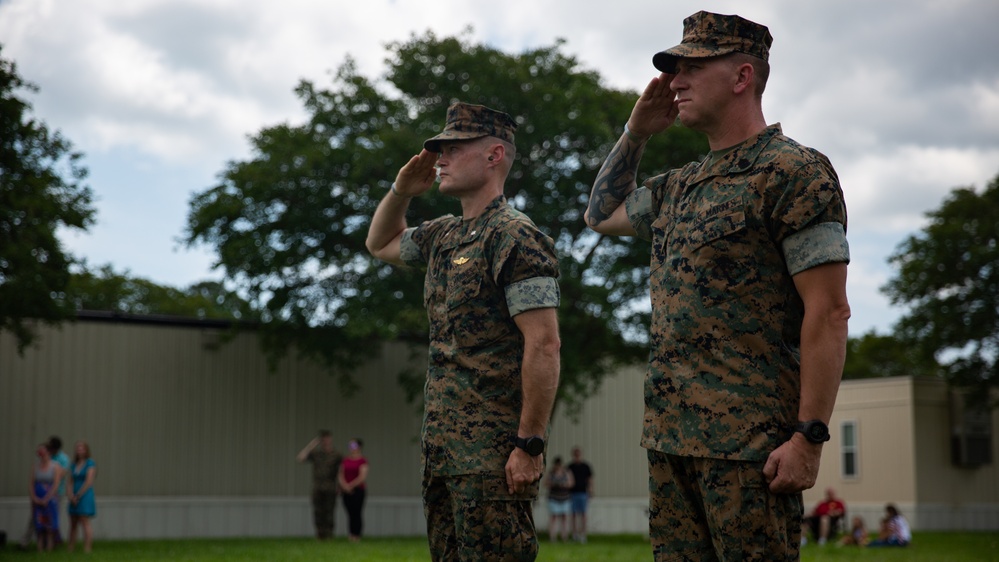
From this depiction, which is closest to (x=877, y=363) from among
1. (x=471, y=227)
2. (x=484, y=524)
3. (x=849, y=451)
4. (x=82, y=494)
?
(x=849, y=451)

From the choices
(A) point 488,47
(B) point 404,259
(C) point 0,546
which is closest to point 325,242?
(A) point 488,47

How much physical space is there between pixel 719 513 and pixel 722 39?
1.38m

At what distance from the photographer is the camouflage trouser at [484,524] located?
175 inches

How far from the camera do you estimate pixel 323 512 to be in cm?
2270

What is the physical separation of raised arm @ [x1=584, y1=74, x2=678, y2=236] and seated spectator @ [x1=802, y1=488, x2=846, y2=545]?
896 inches

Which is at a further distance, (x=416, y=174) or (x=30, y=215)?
(x=30, y=215)

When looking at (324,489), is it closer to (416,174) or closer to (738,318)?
(416,174)

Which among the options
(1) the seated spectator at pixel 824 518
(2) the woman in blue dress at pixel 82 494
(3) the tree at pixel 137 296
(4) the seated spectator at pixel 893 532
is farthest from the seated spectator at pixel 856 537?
(3) the tree at pixel 137 296

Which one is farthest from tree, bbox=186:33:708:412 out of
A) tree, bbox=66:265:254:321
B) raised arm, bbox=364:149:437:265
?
tree, bbox=66:265:254:321

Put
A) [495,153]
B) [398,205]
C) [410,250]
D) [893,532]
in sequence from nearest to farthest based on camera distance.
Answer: [495,153] → [410,250] → [398,205] → [893,532]

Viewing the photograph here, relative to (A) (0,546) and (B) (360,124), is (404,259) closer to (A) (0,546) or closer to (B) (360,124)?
(A) (0,546)

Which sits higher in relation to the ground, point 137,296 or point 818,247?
point 137,296

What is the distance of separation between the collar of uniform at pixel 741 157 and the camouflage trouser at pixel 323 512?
20088 mm

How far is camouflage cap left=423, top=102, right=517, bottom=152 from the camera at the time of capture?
5.00 m
